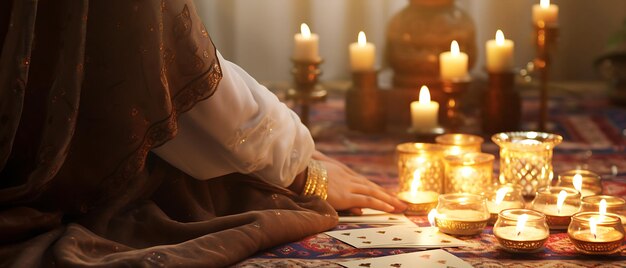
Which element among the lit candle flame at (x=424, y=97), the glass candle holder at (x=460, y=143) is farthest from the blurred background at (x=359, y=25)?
the glass candle holder at (x=460, y=143)

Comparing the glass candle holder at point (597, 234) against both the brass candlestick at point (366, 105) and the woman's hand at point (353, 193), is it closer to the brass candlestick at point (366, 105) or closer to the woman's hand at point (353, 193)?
the woman's hand at point (353, 193)

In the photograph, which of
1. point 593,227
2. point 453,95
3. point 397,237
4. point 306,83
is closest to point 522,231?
point 593,227

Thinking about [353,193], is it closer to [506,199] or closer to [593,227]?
[506,199]

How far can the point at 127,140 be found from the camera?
1.69 metres

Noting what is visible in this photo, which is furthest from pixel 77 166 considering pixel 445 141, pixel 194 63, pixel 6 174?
pixel 445 141

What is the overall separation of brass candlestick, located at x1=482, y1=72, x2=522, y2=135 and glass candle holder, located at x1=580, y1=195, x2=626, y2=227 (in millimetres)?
1146

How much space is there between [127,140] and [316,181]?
18.4 inches

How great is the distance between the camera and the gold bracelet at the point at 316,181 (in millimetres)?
2010

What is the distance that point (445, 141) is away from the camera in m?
2.32

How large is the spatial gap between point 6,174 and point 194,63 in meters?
0.37

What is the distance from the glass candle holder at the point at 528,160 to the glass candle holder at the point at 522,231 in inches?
16.2

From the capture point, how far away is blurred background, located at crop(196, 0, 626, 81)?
434 cm

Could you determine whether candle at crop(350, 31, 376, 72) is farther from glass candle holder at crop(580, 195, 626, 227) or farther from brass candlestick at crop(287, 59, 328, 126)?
glass candle holder at crop(580, 195, 626, 227)

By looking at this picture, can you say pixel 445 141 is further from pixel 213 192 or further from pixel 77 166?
pixel 77 166
